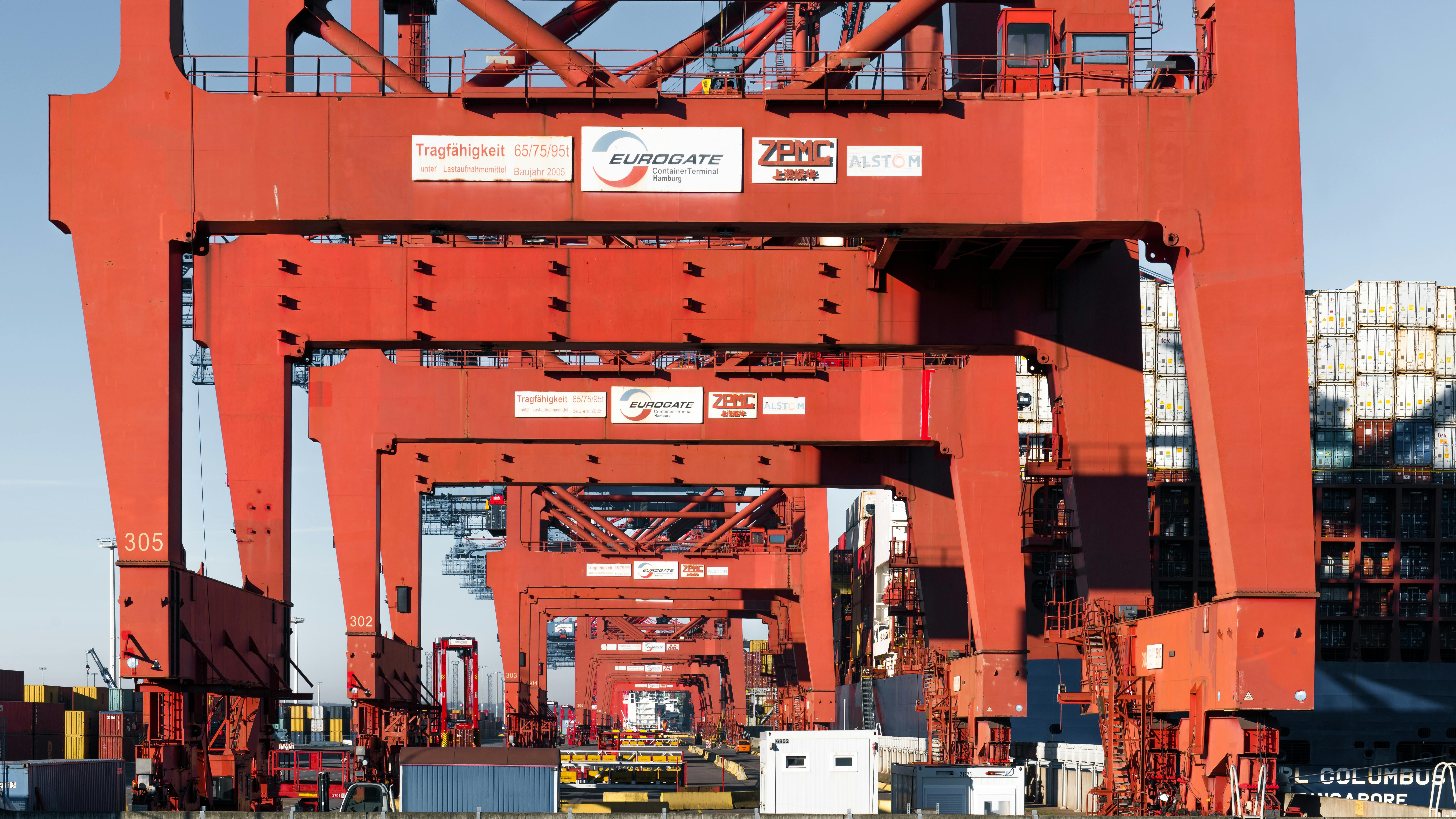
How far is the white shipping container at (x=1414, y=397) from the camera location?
1887 inches

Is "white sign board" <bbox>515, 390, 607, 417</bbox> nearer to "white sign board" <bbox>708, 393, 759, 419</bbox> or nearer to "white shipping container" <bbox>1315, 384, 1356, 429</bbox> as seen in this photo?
"white sign board" <bbox>708, 393, 759, 419</bbox>

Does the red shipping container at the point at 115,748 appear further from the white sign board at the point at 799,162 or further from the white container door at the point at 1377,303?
the white container door at the point at 1377,303

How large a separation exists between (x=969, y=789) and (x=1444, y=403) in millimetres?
29564

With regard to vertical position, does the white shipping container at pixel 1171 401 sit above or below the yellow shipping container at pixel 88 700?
above

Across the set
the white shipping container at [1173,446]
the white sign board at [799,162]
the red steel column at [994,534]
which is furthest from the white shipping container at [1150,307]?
the white sign board at [799,162]

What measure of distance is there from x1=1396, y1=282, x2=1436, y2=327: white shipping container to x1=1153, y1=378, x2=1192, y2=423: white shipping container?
7.43 metres

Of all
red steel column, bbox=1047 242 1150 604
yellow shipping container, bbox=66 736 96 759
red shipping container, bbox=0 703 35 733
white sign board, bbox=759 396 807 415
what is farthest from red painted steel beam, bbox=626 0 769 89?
yellow shipping container, bbox=66 736 96 759

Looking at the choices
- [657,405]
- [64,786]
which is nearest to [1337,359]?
[657,405]

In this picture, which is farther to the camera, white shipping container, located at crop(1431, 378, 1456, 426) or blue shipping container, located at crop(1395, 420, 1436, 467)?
white shipping container, located at crop(1431, 378, 1456, 426)

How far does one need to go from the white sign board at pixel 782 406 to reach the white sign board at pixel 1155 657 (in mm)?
12188

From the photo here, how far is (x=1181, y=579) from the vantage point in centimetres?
4847

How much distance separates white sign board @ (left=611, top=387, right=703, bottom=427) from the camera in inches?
1249

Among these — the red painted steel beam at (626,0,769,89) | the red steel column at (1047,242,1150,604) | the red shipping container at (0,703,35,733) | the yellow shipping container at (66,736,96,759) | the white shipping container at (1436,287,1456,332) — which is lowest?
the yellow shipping container at (66,736,96,759)

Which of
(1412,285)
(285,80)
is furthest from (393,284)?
(1412,285)
